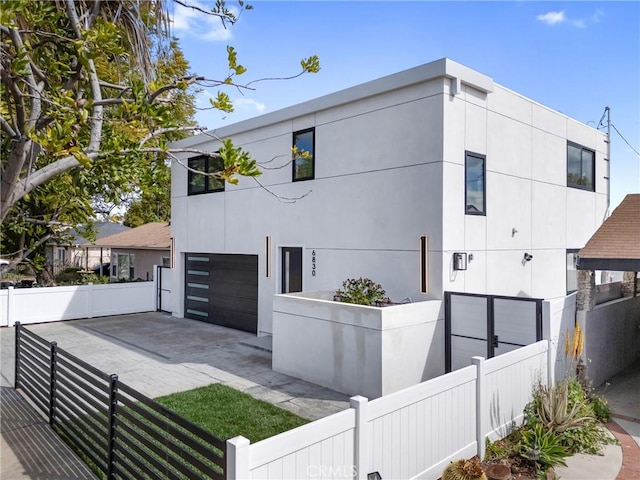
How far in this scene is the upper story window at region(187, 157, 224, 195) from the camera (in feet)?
44.2

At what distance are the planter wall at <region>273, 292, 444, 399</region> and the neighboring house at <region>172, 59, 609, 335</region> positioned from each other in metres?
0.91

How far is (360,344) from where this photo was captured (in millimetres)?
7469

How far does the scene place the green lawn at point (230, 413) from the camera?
19.6 ft

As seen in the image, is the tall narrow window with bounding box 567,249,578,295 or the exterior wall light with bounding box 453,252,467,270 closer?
the exterior wall light with bounding box 453,252,467,270

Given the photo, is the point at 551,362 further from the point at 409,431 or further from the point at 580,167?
the point at 580,167

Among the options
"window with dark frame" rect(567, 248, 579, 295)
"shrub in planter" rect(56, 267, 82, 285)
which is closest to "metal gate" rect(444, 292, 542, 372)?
"window with dark frame" rect(567, 248, 579, 295)

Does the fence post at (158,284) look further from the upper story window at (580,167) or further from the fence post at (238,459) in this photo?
the fence post at (238,459)

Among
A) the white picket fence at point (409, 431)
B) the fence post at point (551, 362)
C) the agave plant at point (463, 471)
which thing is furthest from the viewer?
the fence post at point (551, 362)

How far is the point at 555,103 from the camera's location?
41.3 feet

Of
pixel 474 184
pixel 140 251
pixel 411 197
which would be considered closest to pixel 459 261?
pixel 411 197

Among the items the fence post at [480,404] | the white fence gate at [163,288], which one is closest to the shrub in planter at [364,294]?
the fence post at [480,404]

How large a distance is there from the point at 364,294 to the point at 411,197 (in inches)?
82.9

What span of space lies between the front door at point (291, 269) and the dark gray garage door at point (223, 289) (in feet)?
3.65

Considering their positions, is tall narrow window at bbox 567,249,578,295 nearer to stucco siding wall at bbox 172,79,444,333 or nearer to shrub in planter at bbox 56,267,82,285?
stucco siding wall at bbox 172,79,444,333
